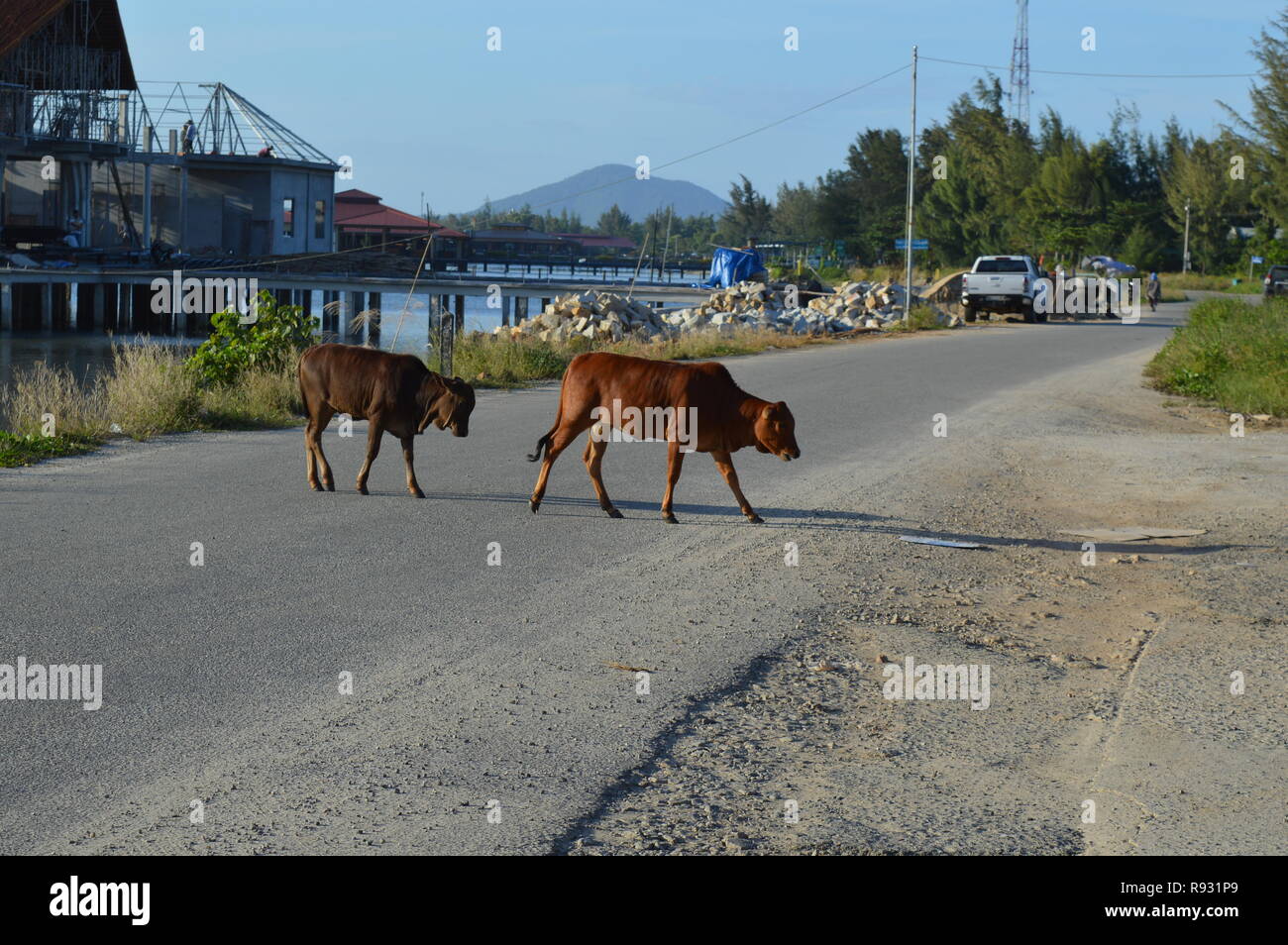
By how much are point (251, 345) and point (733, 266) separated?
138ft

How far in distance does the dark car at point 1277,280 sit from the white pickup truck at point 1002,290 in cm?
930

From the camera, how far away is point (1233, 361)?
23.4 metres

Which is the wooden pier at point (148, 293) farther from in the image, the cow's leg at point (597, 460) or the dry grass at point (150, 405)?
the cow's leg at point (597, 460)

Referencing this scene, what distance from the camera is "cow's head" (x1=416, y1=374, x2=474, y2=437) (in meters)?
10.6

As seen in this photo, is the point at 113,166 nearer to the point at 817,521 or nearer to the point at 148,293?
the point at 148,293

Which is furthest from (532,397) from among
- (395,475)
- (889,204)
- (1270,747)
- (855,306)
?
(889,204)

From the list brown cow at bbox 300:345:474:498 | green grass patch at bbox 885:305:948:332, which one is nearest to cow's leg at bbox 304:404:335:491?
brown cow at bbox 300:345:474:498

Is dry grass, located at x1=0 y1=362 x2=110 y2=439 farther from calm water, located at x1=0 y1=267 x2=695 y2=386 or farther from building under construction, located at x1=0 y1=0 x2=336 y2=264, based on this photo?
building under construction, located at x1=0 y1=0 x2=336 y2=264

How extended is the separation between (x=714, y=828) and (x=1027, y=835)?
1.07 metres

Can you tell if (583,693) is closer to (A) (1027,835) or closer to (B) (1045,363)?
(A) (1027,835)

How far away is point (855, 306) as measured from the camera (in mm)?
46094

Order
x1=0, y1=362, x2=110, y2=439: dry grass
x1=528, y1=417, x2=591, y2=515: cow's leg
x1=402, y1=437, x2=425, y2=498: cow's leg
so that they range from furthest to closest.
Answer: x1=0, y1=362, x2=110, y2=439: dry grass
x1=402, y1=437, x2=425, y2=498: cow's leg
x1=528, y1=417, x2=591, y2=515: cow's leg

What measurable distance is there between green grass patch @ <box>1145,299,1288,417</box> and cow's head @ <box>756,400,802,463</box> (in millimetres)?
12337

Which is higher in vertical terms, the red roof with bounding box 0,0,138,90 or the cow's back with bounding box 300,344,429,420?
the red roof with bounding box 0,0,138,90
